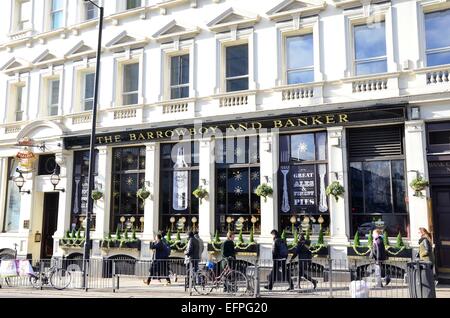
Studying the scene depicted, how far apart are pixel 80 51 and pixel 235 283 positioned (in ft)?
43.1

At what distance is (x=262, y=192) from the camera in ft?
50.5

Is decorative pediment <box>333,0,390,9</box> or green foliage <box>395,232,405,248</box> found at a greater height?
decorative pediment <box>333,0,390,9</box>

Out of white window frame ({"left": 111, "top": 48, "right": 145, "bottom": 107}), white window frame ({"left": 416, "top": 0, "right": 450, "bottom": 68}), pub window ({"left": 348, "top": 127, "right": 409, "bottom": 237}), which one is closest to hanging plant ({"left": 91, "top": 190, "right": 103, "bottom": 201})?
white window frame ({"left": 111, "top": 48, "right": 145, "bottom": 107})

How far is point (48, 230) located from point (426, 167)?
1613 cm

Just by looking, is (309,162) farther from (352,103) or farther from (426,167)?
(426,167)

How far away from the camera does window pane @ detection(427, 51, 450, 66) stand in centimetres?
1408

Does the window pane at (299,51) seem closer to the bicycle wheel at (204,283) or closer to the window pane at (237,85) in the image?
the window pane at (237,85)

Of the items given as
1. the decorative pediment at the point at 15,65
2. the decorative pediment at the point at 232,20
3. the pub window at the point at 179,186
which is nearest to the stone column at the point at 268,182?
the pub window at the point at 179,186

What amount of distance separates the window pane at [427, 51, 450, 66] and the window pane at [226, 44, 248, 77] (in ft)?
20.9

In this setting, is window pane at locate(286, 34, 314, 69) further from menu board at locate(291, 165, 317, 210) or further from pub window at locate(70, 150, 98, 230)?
pub window at locate(70, 150, 98, 230)

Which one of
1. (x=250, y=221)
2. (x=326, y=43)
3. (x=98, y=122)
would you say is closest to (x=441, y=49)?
(x=326, y=43)

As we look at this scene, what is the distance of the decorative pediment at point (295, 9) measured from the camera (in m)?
15.6

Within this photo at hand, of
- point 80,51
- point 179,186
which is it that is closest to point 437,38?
point 179,186

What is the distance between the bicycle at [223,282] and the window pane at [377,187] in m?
5.06
